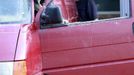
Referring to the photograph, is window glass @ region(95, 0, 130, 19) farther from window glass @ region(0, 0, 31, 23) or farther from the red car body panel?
the red car body panel

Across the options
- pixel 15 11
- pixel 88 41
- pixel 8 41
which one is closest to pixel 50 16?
pixel 15 11

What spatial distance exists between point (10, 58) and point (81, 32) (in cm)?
122

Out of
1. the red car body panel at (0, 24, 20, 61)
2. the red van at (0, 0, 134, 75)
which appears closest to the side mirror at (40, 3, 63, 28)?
the red van at (0, 0, 134, 75)

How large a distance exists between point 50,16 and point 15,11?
0.37 m

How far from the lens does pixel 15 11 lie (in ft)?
13.0

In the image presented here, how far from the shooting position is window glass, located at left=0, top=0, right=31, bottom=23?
3.93 metres

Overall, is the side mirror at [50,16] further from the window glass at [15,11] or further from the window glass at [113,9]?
the window glass at [113,9]

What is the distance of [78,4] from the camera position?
4637mm

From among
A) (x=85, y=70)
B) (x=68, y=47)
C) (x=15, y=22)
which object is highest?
(x=15, y=22)

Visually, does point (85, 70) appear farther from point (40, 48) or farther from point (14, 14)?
point (14, 14)

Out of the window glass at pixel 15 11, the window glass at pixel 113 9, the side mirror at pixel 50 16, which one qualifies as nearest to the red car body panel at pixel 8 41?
the window glass at pixel 15 11

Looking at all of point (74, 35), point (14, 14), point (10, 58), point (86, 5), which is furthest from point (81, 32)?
point (10, 58)

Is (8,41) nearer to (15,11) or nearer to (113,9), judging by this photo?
(15,11)

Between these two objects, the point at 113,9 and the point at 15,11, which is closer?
the point at 15,11
